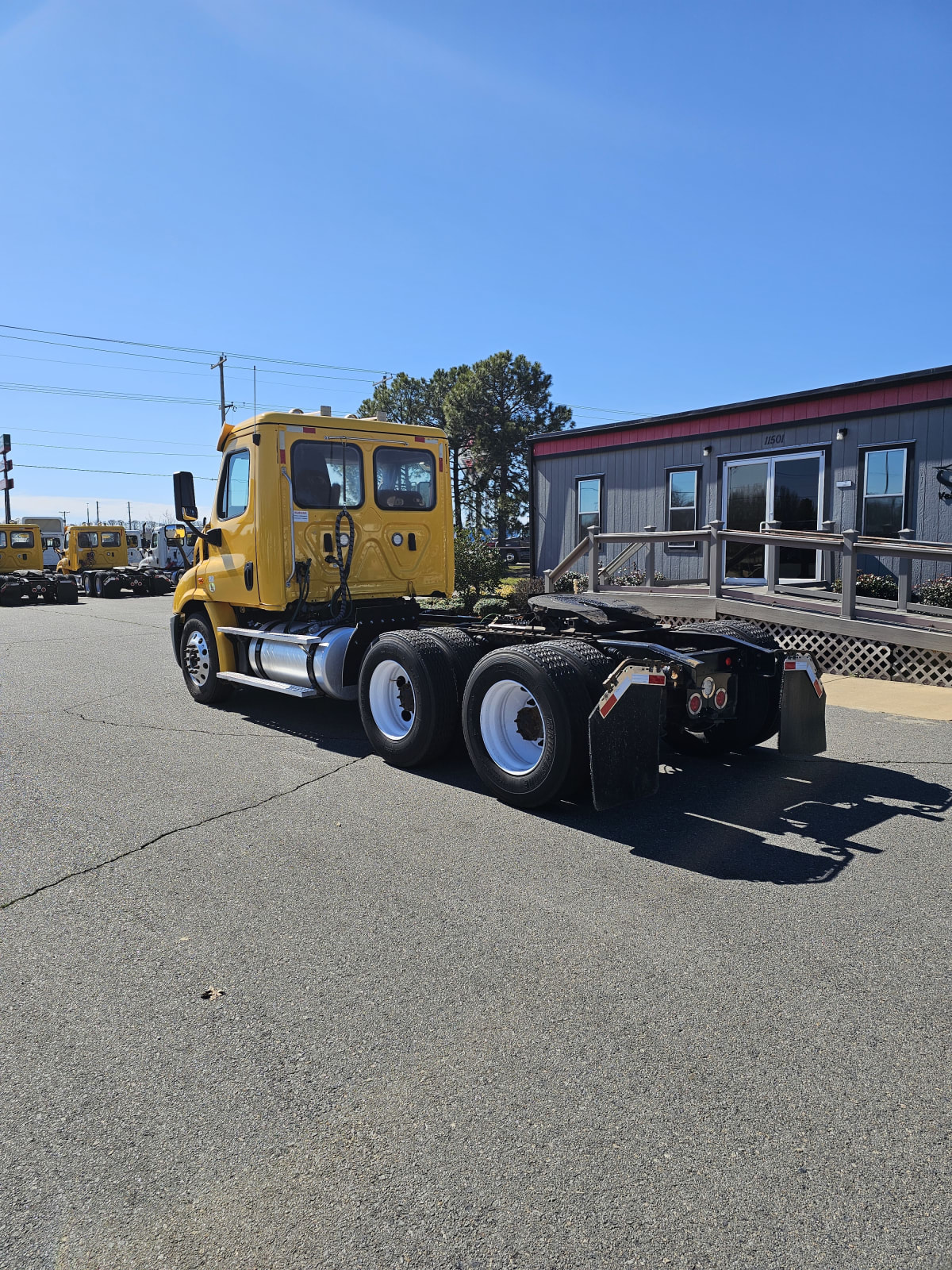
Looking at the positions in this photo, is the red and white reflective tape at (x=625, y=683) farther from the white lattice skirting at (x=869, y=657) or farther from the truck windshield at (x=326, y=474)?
the white lattice skirting at (x=869, y=657)

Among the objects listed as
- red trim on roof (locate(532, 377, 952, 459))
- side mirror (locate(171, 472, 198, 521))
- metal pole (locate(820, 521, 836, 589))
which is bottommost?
metal pole (locate(820, 521, 836, 589))

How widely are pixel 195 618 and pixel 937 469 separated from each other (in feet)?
34.3

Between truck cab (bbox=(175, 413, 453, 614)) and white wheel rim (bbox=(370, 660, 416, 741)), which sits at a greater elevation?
truck cab (bbox=(175, 413, 453, 614))

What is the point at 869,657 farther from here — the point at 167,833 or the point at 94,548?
the point at 94,548

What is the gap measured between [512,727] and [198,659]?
479 centimetres

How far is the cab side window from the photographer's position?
8.16 meters

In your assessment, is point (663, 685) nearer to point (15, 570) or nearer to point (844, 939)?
point (844, 939)

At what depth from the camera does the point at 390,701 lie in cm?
684

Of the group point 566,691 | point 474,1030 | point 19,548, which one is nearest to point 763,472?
→ point 566,691

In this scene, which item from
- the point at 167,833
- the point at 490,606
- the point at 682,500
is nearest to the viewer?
the point at 167,833

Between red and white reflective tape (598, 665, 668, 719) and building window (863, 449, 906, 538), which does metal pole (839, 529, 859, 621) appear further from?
red and white reflective tape (598, 665, 668, 719)

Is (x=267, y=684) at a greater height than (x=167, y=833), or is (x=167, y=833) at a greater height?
(x=267, y=684)

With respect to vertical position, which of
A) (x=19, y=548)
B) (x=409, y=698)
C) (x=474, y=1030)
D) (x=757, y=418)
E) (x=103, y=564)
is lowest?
(x=474, y=1030)

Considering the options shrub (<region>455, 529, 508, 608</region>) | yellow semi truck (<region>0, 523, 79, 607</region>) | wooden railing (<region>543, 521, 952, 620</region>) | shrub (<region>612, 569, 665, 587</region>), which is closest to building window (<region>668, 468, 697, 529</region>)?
shrub (<region>612, 569, 665, 587</region>)
